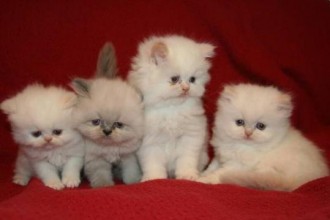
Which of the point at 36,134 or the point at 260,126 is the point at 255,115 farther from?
the point at 36,134

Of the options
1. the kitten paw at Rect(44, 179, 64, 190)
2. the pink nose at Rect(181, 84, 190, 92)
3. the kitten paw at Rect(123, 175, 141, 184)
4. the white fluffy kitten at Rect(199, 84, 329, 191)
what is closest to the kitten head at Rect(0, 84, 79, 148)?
the kitten paw at Rect(44, 179, 64, 190)

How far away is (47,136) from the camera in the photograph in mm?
1609

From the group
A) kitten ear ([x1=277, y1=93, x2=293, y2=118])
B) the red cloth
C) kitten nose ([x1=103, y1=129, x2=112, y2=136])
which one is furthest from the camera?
the red cloth

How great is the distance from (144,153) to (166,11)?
77cm

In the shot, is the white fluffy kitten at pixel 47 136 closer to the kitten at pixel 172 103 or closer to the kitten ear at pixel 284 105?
the kitten at pixel 172 103

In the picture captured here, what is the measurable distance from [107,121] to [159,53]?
34 cm

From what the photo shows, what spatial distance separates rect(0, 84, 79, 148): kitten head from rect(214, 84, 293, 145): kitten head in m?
0.63

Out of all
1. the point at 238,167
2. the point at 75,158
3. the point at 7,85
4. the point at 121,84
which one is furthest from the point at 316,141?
the point at 7,85

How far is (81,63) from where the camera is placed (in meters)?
2.04

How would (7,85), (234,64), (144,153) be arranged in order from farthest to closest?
1. (234,64)
2. (7,85)
3. (144,153)

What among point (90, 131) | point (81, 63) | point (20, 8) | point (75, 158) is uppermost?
point (20, 8)

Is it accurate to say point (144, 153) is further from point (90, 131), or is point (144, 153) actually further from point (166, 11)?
point (166, 11)

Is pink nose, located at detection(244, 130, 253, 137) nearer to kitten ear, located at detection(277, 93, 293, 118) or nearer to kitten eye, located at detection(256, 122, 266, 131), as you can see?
kitten eye, located at detection(256, 122, 266, 131)

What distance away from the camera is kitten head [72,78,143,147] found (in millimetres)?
1606
